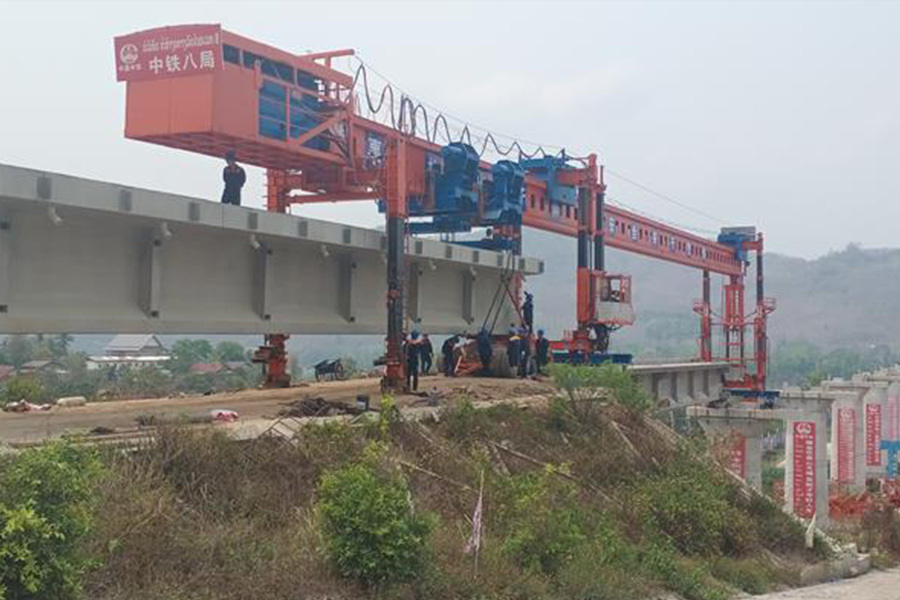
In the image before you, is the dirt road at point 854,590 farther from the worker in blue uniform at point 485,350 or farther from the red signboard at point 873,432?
the red signboard at point 873,432

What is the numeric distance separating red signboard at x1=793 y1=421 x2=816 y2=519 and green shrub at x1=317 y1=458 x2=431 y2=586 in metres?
22.1

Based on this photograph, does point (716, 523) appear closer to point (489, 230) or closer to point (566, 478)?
point (566, 478)

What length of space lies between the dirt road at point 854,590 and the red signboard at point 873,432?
3332 centimetres

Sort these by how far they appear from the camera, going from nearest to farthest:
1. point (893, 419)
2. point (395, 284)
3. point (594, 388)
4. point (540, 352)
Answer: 1. point (594, 388)
2. point (395, 284)
3. point (540, 352)
4. point (893, 419)

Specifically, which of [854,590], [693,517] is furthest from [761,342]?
[693,517]

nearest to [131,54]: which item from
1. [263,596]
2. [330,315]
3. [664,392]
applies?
[330,315]

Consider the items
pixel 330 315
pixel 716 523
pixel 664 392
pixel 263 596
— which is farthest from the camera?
pixel 664 392

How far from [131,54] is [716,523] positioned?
1072cm

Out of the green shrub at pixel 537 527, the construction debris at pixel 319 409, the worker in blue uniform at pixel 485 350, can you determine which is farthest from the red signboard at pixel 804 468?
the green shrub at pixel 537 527

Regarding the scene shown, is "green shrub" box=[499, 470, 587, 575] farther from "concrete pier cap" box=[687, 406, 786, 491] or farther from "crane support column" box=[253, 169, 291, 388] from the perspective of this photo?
"concrete pier cap" box=[687, 406, 786, 491]

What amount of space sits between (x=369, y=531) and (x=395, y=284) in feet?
27.1

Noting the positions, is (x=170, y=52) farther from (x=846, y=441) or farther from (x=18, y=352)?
(x=18, y=352)

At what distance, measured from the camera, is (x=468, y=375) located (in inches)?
800

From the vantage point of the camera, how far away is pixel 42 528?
16.8 feet
